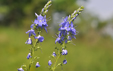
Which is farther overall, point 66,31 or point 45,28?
point 66,31

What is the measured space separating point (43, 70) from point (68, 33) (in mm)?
5942

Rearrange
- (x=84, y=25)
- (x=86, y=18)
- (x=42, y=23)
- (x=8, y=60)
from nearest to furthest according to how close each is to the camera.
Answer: (x=42, y=23), (x=8, y=60), (x=84, y=25), (x=86, y=18)

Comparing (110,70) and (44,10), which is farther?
(110,70)

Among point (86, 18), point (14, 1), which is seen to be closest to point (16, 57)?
point (14, 1)

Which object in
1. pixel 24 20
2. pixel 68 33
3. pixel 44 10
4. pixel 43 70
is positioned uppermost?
pixel 24 20

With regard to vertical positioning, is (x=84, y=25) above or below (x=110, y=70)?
above

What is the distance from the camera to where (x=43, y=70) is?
8297 mm

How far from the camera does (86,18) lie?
4853 centimetres

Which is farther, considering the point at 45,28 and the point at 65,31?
the point at 65,31

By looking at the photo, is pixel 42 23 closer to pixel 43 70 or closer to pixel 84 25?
pixel 43 70

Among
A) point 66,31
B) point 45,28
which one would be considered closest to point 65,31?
point 66,31

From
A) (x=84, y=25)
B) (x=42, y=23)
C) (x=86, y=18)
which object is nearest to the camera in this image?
(x=42, y=23)

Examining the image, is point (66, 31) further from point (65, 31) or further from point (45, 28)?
point (45, 28)

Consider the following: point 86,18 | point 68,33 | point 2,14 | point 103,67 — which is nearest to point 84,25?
point 86,18
